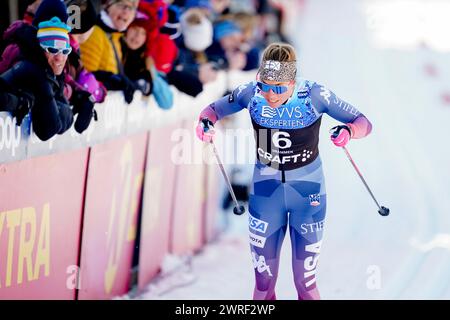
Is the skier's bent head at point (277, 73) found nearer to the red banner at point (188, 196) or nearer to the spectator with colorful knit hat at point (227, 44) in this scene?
the red banner at point (188, 196)

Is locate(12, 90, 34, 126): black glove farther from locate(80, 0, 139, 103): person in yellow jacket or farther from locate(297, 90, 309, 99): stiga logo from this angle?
locate(297, 90, 309, 99): stiga logo

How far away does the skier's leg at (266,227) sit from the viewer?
554cm

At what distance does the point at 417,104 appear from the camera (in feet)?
51.6

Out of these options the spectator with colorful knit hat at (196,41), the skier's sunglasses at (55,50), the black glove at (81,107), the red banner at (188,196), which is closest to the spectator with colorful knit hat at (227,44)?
the spectator with colorful knit hat at (196,41)

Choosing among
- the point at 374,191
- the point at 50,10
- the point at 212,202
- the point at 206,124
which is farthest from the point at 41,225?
the point at 374,191

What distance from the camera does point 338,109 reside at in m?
5.45

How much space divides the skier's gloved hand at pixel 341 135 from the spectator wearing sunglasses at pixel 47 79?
5.04 feet

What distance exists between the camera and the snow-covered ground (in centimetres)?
732

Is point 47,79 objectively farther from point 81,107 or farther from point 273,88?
point 273,88
